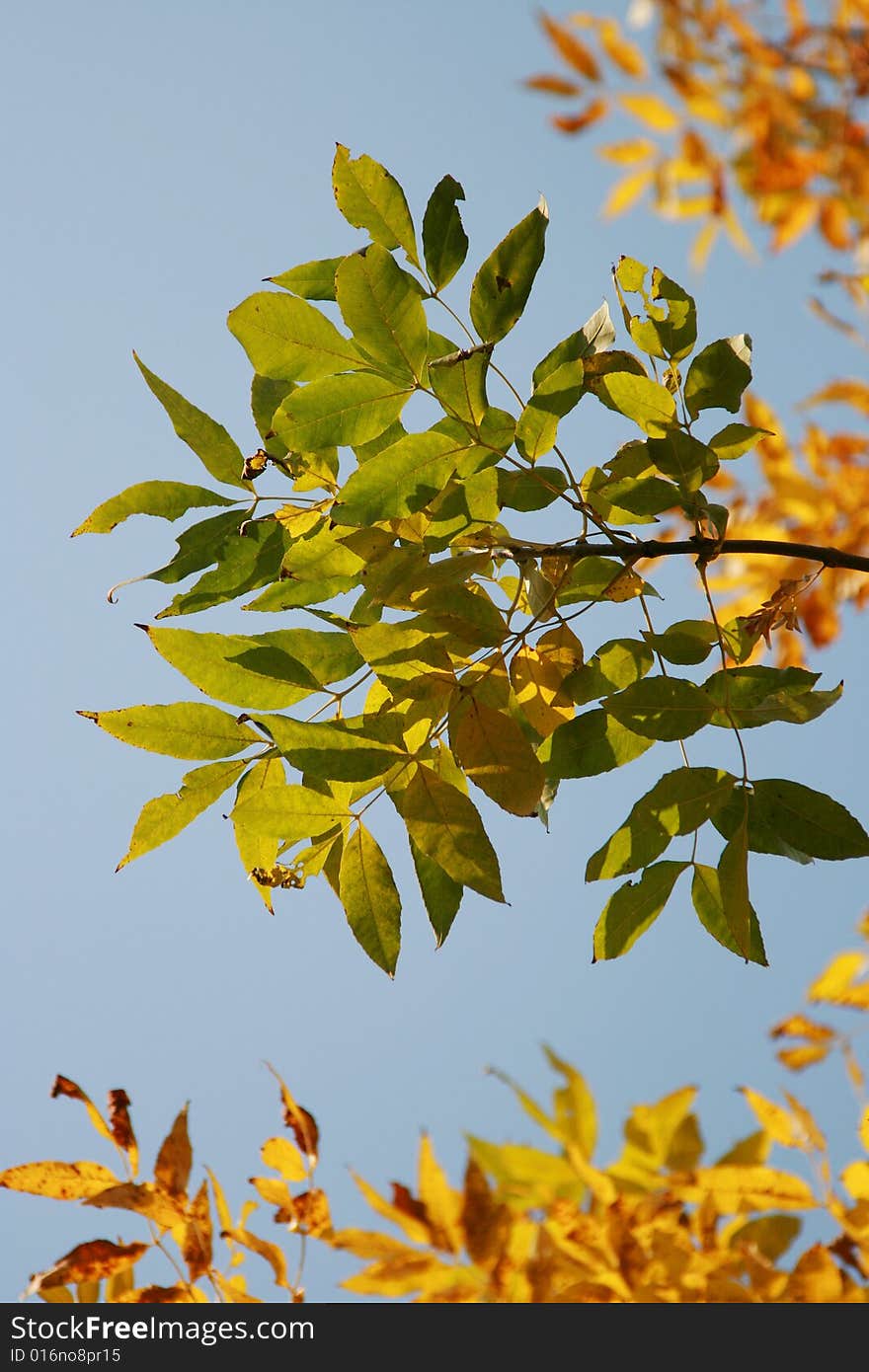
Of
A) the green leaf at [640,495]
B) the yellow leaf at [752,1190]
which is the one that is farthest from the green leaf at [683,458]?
the yellow leaf at [752,1190]

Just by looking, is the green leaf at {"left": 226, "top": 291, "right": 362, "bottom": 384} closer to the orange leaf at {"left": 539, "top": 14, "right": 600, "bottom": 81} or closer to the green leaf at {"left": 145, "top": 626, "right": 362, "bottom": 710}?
the green leaf at {"left": 145, "top": 626, "right": 362, "bottom": 710}

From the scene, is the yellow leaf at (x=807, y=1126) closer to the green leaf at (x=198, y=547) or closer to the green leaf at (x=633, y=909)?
the green leaf at (x=633, y=909)

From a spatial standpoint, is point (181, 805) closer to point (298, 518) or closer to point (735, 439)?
point (298, 518)

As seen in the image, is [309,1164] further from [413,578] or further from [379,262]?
[379,262]

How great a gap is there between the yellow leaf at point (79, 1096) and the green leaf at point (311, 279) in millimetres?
633

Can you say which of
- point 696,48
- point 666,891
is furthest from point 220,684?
point 696,48

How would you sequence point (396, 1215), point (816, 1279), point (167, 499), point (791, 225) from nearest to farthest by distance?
point (816, 1279) → point (396, 1215) → point (167, 499) → point (791, 225)

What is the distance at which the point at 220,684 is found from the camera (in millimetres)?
758

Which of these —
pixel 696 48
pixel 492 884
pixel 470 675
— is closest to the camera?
pixel 492 884

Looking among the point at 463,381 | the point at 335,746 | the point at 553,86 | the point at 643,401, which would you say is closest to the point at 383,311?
the point at 463,381

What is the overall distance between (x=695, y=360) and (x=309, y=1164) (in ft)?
2.28

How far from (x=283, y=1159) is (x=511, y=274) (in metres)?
0.71

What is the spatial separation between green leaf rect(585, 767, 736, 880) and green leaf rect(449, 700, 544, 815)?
9 centimetres

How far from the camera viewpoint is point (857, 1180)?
2.35ft
